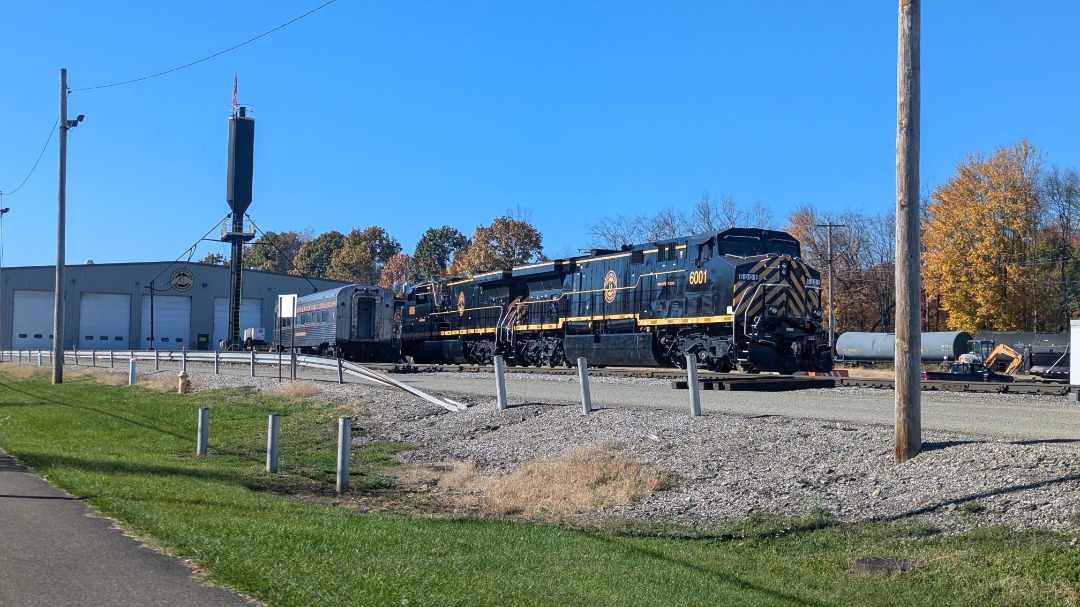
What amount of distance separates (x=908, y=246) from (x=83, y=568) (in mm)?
7758

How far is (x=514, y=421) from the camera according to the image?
15578 mm

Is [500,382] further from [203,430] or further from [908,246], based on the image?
Result: [908,246]

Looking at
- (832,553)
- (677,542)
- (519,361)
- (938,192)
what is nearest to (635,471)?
(677,542)

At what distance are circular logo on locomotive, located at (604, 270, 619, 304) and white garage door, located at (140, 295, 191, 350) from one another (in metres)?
48.0

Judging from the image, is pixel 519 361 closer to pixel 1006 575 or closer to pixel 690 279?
pixel 690 279

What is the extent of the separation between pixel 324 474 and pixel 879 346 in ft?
112

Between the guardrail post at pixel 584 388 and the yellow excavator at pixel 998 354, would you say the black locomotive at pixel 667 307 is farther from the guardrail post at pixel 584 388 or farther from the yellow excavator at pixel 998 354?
the yellow excavator at pixel 998 354

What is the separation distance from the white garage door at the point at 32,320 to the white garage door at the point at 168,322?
241 inches

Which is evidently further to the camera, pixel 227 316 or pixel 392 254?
pixel 392 254

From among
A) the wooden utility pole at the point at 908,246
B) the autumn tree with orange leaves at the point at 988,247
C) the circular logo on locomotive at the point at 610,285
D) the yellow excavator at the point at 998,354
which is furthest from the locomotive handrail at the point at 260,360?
the autumn tree with orange leaves at the point at 988,247

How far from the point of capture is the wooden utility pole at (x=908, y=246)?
9414 mm

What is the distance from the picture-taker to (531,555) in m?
7.82

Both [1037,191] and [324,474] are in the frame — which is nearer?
[324,474]

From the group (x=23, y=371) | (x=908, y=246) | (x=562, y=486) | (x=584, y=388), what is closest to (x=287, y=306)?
(x=584, y=388)
